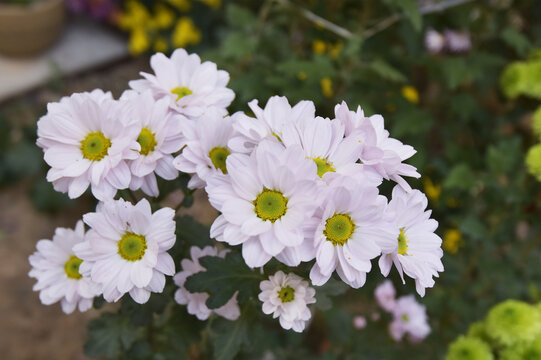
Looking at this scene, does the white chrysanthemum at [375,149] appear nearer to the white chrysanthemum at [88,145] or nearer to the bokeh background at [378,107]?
the white chrysanthemum at [88,145]

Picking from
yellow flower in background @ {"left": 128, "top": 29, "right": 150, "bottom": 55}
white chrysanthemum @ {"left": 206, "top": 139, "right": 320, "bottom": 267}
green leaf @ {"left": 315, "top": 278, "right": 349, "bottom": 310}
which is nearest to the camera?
white chrysanthemum @ {"left": 206, "top": 139, "right": 320, "bottom": 267}

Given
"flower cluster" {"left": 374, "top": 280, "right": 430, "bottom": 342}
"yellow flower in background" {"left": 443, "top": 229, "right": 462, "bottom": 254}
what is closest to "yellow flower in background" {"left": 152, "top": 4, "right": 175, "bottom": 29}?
"yellow flower in background" {"left": 443, "top": 229, "right": 462, "bottom": 254}

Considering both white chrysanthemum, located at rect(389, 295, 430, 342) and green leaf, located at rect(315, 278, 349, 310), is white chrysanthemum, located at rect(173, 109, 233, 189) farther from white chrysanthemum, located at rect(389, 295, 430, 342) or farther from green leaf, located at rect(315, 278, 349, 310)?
white chrysanthemum, located at rect(389, 295, 430, 342)

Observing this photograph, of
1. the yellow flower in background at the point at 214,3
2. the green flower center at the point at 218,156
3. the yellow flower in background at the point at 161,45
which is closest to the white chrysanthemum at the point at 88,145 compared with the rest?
the green flower center at the point at 218,156

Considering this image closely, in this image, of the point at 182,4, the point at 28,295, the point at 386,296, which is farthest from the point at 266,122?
the point at 182,4

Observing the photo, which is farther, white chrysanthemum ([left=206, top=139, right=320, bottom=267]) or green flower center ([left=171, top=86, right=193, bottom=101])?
green flower center ([left=171, top=86, right=193, bottom=101])

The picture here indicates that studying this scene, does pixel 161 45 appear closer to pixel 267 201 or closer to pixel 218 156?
pixel 218 156

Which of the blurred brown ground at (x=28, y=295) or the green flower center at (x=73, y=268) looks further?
the blurred brown ground at (x=28, y=295)
